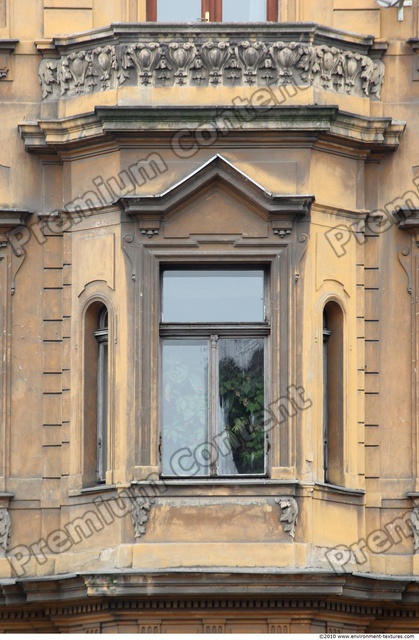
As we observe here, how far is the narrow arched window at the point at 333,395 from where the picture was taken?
28234 millimetres

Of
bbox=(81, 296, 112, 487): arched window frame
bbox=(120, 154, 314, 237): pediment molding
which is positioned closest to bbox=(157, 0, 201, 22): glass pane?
bbox=(120, 154, 314, 237): pediment molding

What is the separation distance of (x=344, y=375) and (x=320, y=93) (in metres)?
3.18

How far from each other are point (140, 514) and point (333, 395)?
2.68 metres

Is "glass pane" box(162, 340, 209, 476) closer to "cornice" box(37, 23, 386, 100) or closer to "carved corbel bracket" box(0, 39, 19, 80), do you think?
"cornice" box(37, 23, 386, 100)

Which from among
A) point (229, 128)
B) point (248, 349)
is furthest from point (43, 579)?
point (229, 128)

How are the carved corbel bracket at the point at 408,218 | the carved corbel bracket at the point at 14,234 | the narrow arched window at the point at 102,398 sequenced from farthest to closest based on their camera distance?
the carved corbel bracket at the point at 14,234
the carved corbel bracket at the point at 408,218
the narrow arched window at the point at 102,398

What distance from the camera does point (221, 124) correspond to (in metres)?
28.1

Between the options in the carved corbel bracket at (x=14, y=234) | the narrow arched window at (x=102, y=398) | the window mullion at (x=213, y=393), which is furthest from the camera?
the carved corbel bracket at (x=14, y=234)

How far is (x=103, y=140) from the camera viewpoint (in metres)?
28.4

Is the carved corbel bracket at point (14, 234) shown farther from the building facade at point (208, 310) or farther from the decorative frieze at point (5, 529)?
the decorative frieze at point (5, 529)

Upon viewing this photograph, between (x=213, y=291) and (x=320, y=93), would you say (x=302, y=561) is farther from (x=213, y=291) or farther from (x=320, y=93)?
(x=320, y=93)

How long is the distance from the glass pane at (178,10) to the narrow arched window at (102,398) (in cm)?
350

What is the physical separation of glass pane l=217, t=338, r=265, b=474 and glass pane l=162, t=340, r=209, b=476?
20 cm

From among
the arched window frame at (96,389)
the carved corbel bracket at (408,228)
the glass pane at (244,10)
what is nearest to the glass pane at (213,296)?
the arched window frame at (96,389)
